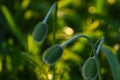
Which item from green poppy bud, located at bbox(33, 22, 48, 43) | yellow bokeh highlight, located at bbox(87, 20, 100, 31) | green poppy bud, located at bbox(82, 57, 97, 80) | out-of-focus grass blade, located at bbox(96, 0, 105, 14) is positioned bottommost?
yellow bokeh highlight, located at bbox(87, 20, 100, 31)

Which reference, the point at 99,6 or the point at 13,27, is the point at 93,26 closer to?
the point at 99,6

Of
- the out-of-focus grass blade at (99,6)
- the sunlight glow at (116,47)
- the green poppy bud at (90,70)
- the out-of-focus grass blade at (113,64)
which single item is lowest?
the sunlight glow at (116,47)

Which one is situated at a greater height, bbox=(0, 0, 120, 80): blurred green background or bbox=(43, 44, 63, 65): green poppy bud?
bbox=(43, 44, 63, 65): green poppy bud

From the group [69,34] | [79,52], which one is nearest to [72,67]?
[79,52]

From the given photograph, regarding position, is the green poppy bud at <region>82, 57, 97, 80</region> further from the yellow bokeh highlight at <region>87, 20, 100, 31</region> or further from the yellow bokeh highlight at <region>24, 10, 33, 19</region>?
the yellow bokeh highlight at <region>24, 10, 33, 19</region>

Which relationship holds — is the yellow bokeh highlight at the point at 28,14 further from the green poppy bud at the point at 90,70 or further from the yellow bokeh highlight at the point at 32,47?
the green poppy bud at the point at 90,70

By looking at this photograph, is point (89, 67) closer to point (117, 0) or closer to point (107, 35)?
point (107, 35)

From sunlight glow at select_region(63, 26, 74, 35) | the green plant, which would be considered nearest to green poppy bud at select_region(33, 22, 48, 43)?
the green plant

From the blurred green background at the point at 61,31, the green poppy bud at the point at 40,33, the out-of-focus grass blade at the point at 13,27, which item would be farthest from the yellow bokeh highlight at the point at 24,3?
the green poppy bud at the point at 40,33

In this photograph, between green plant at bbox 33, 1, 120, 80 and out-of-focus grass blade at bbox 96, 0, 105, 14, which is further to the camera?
out-of-focus grass blade at bbox 96, 0, 105, 14

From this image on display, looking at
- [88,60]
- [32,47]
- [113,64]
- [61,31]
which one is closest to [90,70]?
[88,60]
